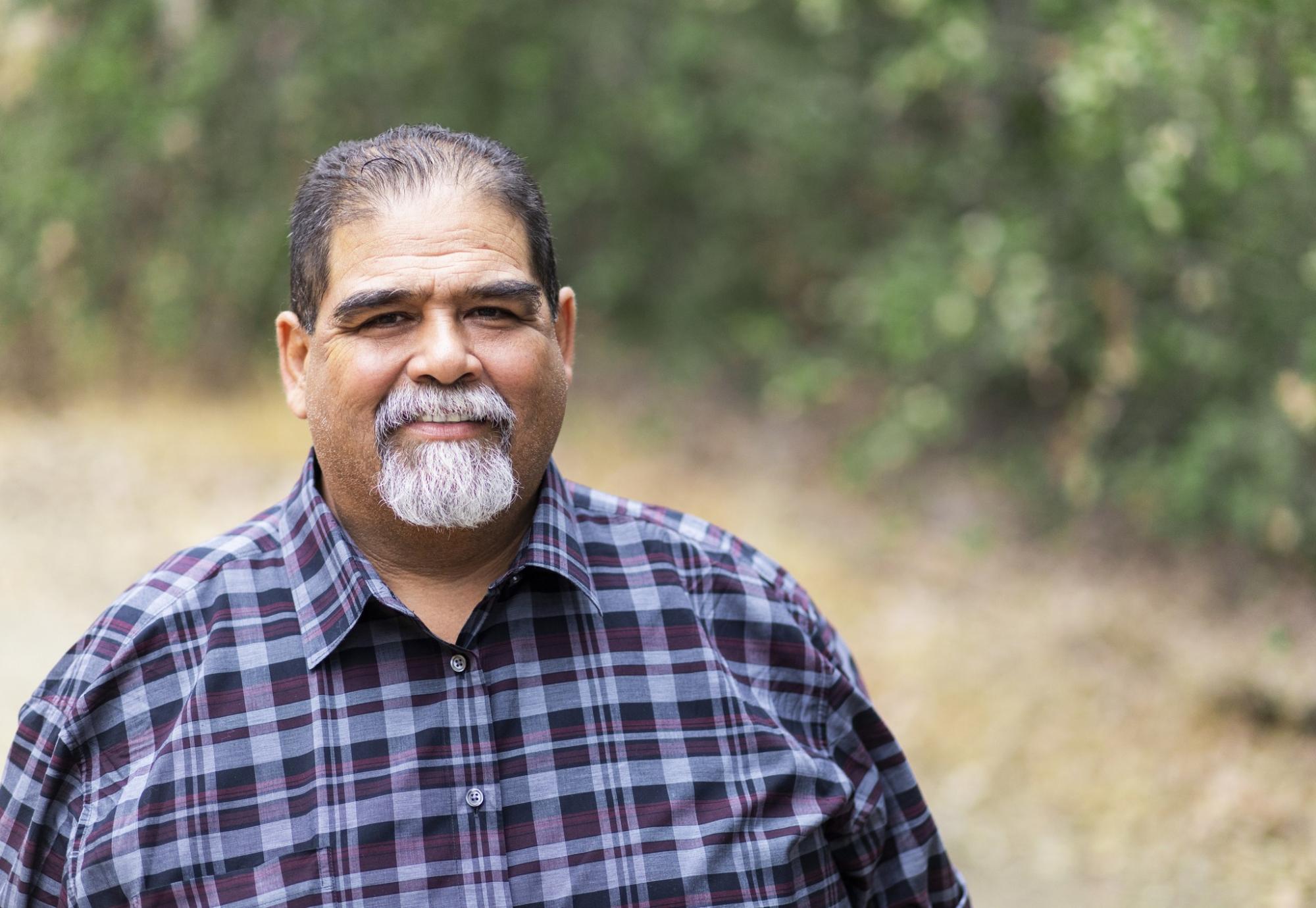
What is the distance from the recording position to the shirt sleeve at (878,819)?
2.13 metres

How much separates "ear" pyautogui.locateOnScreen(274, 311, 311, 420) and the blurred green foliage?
3.31 meters

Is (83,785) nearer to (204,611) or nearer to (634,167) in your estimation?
(204,611)

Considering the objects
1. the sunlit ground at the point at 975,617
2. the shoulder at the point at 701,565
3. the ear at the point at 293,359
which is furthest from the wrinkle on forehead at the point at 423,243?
the sunlit ground at the point at 975,617

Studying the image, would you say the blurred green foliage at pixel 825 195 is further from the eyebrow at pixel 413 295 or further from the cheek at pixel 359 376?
the cheek at pixel 359 376

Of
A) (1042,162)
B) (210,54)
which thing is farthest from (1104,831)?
(210,54)

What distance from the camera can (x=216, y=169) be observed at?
904 cm

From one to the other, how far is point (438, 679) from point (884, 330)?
491 centimetres

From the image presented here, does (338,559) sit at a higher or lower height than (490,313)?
lower

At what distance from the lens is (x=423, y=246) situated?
1.98 metres

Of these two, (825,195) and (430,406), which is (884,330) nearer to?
(825,195)

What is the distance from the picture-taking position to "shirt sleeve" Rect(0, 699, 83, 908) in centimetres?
183

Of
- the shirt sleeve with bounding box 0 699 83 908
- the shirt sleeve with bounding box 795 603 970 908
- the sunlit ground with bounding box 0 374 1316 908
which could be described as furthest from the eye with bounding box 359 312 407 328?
the sunlit ground with bounding box 0 374 1316 908

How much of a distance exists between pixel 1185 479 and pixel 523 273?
4.51m

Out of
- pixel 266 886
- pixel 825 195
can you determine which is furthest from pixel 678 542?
pixel 825 195
